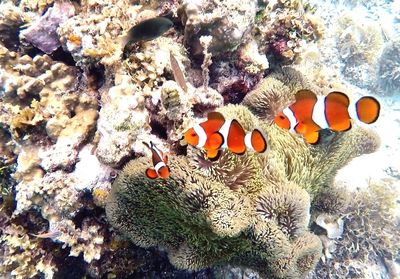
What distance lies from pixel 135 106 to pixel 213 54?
1.02 m

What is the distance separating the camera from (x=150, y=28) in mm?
2787

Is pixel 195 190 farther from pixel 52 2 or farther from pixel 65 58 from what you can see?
pixel 52 2

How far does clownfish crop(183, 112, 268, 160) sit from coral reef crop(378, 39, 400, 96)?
24.7 feet

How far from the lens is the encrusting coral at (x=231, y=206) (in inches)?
99.3

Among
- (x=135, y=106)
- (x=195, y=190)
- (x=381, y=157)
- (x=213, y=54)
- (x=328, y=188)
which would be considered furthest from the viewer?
(x=381, y=157)

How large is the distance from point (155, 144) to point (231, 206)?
0.80 m

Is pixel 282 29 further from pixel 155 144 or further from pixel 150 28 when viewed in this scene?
pixel 155 144

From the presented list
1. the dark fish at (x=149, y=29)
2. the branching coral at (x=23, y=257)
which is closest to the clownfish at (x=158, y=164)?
the dark fish at (x=149, y=29)

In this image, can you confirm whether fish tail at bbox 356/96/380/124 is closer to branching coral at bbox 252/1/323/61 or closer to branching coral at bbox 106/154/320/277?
branching coral at bbox 106/154/320/277

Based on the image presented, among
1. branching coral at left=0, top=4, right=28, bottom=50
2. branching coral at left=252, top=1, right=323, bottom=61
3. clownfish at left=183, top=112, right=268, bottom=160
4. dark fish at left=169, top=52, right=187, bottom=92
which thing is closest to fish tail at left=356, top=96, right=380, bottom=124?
clownfish at left=183, top=112, right=268, bottom=160

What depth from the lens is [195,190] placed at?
97.7 inches

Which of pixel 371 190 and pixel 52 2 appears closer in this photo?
pixel 52 2

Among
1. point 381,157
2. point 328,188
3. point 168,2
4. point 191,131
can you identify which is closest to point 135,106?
point 191,131

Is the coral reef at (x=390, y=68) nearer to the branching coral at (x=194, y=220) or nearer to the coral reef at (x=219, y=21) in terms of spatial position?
the coral reef at (x=219, y=21)
